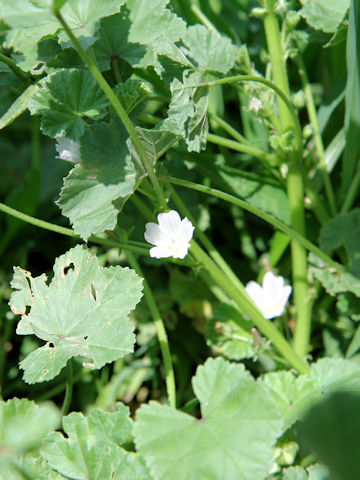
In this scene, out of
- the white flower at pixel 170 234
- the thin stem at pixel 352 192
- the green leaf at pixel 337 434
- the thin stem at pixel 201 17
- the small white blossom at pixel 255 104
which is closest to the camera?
the green leaf at pixel 337 434

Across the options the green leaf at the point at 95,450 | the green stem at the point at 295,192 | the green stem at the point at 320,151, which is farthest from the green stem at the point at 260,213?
the green leaf at the point at 95,450

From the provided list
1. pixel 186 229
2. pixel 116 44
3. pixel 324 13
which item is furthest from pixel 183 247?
pixel 324 13

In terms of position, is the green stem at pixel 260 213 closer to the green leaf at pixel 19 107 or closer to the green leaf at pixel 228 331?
the green leaf at pixel 228 331

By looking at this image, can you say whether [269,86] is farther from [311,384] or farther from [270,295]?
[311,384]

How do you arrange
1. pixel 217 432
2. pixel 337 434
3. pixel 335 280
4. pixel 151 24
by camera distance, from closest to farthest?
1. pixel 337 434
2. pixel 217 432
3. pixel 151 24
4. pixel 335 280

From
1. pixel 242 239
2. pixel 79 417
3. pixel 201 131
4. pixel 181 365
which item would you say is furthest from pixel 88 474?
pixel 242 239

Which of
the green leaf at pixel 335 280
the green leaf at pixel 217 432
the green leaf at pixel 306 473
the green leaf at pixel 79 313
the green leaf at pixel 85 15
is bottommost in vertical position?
the green leaf at pixel 306 473

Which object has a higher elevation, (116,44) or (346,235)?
(116,44)
